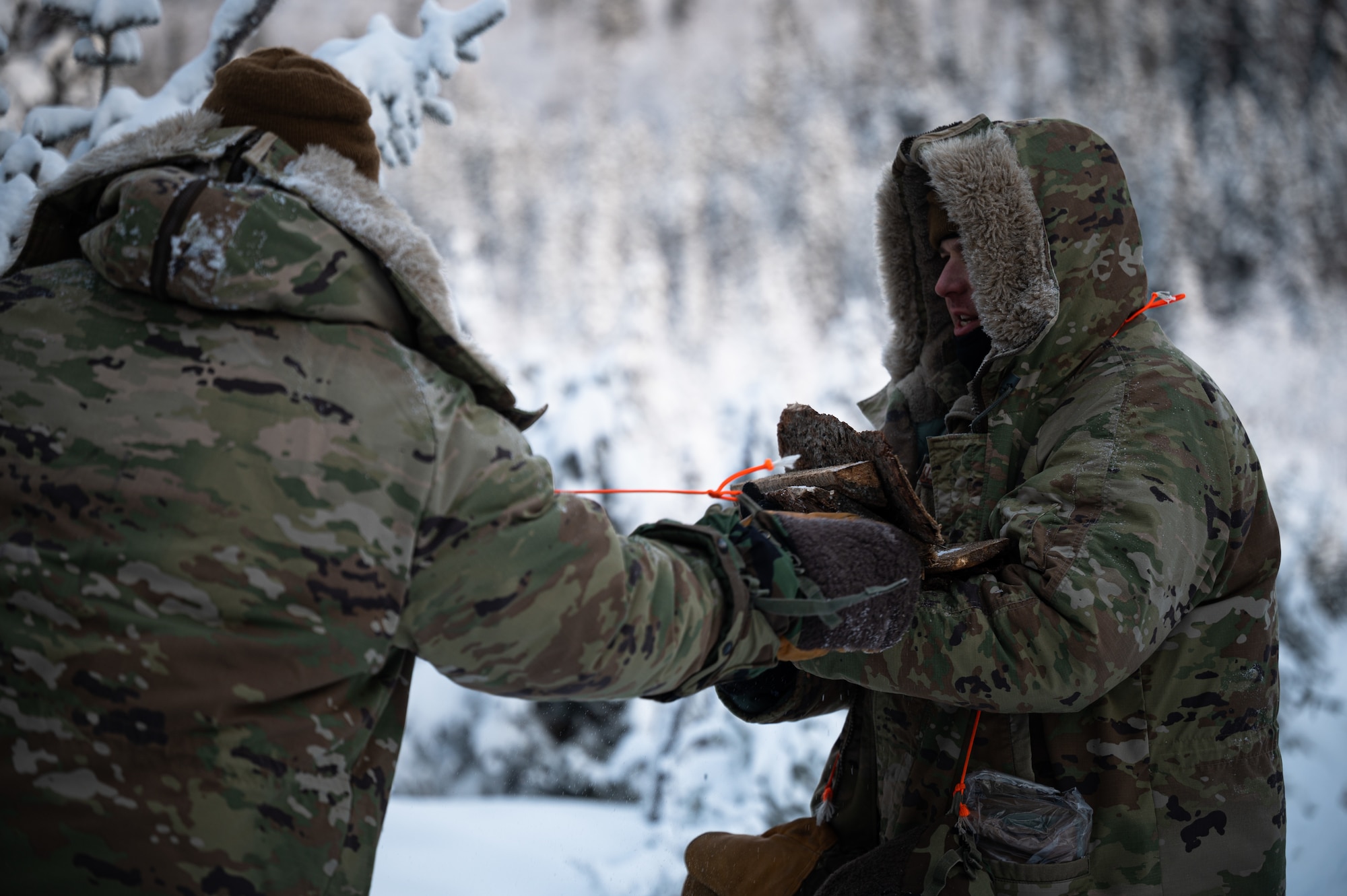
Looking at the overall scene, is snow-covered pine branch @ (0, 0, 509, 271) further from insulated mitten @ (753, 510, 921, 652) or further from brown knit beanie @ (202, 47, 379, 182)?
insulated mitten @ (753, 510, 921, 652)

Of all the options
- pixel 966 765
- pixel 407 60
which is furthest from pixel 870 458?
pixel 407 60

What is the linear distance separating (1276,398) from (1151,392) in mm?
3648

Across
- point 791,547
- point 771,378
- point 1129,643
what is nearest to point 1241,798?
point 1129,643

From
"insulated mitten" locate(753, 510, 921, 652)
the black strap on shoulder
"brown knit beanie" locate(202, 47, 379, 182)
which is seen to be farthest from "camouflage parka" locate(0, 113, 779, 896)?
"insulated mitten" locate(753, 510, 921, 652)

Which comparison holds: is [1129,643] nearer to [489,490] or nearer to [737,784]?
[489,490]

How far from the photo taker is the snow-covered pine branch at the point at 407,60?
91.4 inches

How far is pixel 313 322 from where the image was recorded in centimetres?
79

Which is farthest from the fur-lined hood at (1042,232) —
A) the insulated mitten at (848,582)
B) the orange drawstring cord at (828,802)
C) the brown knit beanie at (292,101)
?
the brown knit beanie at (292,101)

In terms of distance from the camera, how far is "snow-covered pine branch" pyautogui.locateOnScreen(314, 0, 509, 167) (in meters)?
2.32

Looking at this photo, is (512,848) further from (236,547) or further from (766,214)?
(766,214)

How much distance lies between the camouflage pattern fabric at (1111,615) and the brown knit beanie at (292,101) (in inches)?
39.4

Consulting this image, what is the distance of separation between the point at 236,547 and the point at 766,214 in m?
4.04

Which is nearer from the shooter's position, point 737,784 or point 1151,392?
point 1151,392

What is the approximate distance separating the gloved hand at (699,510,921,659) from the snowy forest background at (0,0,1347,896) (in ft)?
7.89
